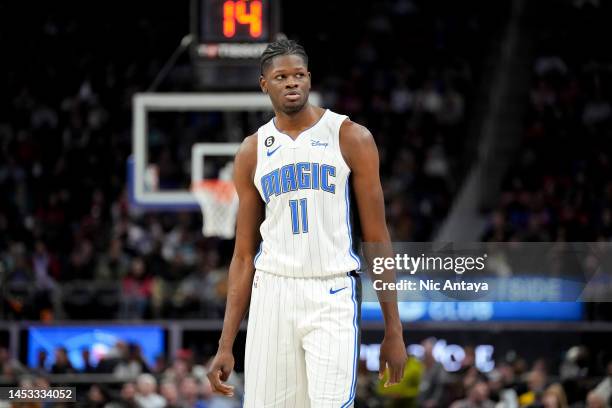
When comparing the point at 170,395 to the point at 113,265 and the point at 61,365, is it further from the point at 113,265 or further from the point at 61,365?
the point at 113,265

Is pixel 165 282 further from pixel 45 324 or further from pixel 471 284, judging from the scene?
pixel 471 284

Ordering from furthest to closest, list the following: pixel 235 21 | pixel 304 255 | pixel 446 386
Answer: pixel 235 21 < pixel 446 386 < pixel 304 255

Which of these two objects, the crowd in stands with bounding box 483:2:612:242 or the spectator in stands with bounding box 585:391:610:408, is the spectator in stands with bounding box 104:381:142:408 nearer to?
the spectator in stands with bounding box 585:391:610:408

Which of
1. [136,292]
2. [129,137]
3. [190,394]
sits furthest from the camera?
[129,137]

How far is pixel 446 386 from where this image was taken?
1343 centimetres

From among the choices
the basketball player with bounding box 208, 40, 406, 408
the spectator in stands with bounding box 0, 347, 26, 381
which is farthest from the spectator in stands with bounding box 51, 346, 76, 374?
the basketball player with bounding box 208, 40, 406, 408

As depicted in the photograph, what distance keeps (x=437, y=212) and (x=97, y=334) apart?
675 cm

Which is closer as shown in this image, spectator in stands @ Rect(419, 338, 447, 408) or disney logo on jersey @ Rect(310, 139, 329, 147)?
disney logo on jersey @ Rect(310, 139, 329, 147)

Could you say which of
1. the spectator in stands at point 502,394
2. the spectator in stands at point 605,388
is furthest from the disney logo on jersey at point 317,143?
the spectator in stands at point 502,394

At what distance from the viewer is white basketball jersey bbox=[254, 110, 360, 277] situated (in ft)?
17.4

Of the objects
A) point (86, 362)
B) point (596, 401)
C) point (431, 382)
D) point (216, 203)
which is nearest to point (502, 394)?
point (431, 382)

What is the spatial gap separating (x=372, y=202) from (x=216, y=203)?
9659mm

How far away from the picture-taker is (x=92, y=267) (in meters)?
20.0

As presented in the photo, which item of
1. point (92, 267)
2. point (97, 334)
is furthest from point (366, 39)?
point (97, 334)
